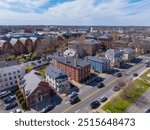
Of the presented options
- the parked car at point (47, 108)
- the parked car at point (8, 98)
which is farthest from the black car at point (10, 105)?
the parked car at point (47, 108)

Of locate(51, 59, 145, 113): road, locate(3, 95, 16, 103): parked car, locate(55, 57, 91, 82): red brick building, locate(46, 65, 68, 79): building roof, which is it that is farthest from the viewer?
locate(55, 57, 91, 82): red brick building

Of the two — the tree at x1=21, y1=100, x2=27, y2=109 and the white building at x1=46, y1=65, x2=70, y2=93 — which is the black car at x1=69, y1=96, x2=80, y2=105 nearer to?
the white building at x1=46, y1=65, x2=70, y2=93

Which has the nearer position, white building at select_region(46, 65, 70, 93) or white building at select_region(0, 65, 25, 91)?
white building at select_region(46, 65, 70, 93)

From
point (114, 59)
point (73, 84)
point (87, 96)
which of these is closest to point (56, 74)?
point (73, 84)

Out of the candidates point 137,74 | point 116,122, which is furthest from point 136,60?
point 116,122

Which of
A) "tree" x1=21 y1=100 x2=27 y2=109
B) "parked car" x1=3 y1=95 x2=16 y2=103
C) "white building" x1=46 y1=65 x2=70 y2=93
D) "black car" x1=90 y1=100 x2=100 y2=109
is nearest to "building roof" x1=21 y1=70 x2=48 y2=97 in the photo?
"tree" x1=21 y1=100 x2=27 y2=109

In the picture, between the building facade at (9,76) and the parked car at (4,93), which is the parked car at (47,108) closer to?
the parked car at (4,93)

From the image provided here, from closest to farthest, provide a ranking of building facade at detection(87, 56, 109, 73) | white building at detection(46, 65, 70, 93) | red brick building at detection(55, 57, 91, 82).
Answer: white building at detection(46, 65, 70, 93) → red brick building at detection(55, 57, 91, 82) → building facade at detection(87, 56, 109, 73)
